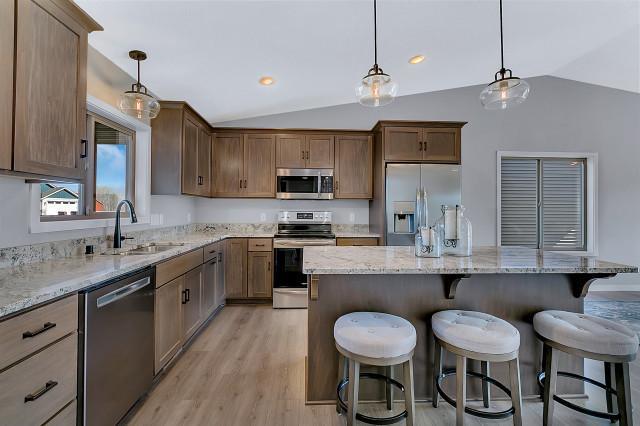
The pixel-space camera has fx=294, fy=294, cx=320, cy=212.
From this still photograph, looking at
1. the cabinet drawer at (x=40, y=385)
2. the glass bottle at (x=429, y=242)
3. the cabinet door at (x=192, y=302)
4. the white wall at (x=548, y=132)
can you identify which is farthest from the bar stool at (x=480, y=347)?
the white wall at (x=548, y=132)

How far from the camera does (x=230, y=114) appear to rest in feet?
12.8

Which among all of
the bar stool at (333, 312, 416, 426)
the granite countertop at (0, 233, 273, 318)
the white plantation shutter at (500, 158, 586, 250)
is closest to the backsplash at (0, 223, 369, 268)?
the granite countertop at (0, 233, 273, 318)

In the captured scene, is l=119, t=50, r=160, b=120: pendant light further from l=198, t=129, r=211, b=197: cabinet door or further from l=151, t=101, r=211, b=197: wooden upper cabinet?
l=198, t=129, r=211, b=197: cabinet door

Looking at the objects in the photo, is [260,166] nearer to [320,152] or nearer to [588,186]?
[320,152]

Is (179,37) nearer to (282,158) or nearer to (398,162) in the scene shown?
(282,158)

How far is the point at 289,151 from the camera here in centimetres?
407

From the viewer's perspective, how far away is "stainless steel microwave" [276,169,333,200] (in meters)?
4.04

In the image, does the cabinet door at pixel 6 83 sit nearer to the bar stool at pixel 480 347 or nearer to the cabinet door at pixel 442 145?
the bar stool at pixel 480 347

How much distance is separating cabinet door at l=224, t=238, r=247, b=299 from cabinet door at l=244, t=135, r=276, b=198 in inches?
29.8

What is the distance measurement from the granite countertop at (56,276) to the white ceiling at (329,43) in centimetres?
156

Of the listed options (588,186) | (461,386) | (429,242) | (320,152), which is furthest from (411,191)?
(588,186)

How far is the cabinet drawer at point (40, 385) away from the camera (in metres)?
0.99

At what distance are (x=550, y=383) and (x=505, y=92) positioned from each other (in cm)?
187

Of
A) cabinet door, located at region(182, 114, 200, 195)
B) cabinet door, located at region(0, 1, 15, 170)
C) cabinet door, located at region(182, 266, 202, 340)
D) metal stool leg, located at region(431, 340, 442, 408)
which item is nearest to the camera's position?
cabinet door, located at region(0, 1, 15, 170)
